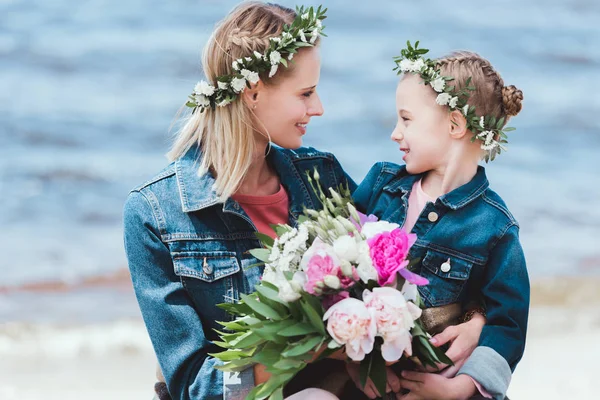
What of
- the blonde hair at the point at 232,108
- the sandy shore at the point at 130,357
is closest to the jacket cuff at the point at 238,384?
the blonde hair at the point at 232,108

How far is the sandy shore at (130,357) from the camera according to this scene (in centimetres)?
516

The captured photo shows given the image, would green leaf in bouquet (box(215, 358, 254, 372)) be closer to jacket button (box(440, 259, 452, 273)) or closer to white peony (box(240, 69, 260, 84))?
jacket button (box(440, 259, 452, 273))

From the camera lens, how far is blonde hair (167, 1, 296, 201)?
299 cm

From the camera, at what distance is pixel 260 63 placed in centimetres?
299

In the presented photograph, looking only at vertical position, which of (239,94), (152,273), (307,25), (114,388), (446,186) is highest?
(307,25)

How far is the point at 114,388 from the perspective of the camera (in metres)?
5.16

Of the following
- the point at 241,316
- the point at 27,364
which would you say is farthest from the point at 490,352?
the point at 27,364

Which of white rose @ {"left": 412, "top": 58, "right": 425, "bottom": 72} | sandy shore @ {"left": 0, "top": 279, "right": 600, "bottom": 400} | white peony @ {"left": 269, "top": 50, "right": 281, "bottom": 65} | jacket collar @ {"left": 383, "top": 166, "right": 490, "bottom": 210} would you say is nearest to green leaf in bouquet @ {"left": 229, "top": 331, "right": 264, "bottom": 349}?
jacket collar @ {"left": 383, "top": 166, "right": 490, "bottom": 210}

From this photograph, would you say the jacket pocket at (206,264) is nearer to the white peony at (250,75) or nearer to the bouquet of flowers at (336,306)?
the bouquet of flowers at (336,306)

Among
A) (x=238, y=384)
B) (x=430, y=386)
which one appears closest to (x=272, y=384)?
(x=238, y=384)

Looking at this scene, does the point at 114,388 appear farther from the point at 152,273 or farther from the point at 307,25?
the point at 307,25

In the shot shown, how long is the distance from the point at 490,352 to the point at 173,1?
7.33 metres

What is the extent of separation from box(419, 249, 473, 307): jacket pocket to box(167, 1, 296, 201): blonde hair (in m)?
0.68

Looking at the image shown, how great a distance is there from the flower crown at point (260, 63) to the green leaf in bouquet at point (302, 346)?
3.24 ft
